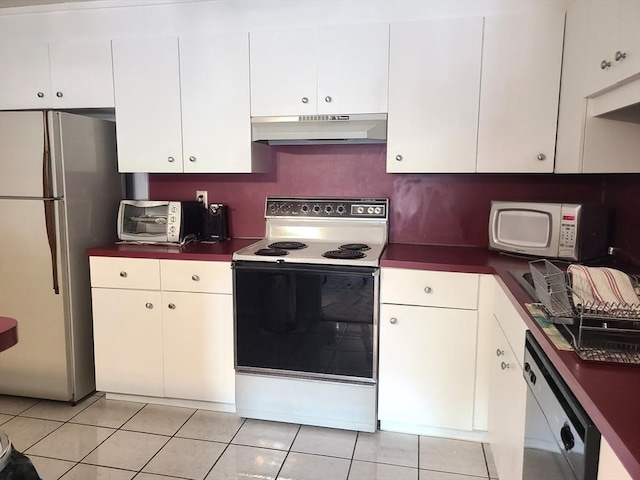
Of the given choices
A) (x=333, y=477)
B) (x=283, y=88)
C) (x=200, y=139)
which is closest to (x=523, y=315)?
(x=333, y=477)

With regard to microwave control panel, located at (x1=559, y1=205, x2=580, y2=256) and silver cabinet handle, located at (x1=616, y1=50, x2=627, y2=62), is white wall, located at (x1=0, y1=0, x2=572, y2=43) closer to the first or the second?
silver cabinet handle, located at (x1=616, y1=50, x2=627, y2=62)

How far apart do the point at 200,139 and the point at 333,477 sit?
1.84 m

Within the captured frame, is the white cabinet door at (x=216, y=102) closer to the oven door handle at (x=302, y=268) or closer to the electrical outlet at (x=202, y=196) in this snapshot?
the electrical outlet at (x=202, y=196)

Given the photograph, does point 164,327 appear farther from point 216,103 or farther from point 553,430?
point 553,430

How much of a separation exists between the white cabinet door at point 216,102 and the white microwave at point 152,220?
29 centimetres

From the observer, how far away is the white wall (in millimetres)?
2246

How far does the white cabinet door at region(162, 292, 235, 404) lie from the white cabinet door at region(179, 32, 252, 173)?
29.5 inches

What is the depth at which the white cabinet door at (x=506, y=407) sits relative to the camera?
5.05 ft

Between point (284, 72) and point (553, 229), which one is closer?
point (553, 229)

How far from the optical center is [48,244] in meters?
2.50

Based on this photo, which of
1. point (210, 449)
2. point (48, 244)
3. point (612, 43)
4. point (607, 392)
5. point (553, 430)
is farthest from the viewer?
point (48, 244)

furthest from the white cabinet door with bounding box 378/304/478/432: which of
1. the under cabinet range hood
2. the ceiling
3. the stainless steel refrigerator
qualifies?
the ceiling

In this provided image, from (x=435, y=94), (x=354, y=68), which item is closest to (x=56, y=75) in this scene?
(x=354, y=68)

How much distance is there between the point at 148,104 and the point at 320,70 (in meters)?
1.00
